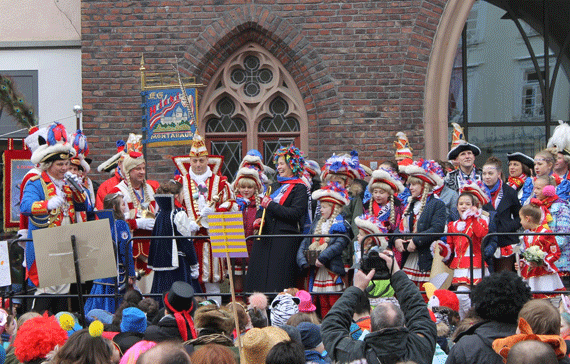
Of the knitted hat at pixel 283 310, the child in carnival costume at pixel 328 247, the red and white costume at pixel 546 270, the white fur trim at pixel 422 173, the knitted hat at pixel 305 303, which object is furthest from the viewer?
the white fur trim at pixel 422 173

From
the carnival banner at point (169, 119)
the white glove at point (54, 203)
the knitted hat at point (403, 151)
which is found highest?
Result: the carnival banner at point (169, 119)

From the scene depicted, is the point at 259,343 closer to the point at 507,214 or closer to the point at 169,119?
the point at 507,214

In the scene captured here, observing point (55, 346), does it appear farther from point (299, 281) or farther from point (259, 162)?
point (259, 162)

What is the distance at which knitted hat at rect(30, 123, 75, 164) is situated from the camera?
821cm

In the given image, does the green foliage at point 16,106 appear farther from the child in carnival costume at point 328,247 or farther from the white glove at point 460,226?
the white glove at point 460,226

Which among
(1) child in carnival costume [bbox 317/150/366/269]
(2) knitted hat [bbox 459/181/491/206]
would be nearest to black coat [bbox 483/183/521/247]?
(2) knitted hat [bbox 459/181/491/206]

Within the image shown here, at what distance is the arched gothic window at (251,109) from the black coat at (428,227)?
4638mm

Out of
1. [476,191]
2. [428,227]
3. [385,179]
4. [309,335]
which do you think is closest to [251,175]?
[385,179]

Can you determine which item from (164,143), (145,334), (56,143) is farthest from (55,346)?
(164,143)

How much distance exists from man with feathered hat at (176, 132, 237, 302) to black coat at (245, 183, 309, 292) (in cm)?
61

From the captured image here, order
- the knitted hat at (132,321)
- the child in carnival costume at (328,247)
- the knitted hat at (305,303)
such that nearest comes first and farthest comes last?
the knitted hat at (132,321), the knitted hat at (305,303), the child in carnival costume at (328,247)

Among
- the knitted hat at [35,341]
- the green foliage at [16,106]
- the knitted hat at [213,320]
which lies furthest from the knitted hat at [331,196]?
the green foliage at [16,106]

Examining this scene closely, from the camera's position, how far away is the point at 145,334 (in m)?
5.33

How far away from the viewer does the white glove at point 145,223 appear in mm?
8789
